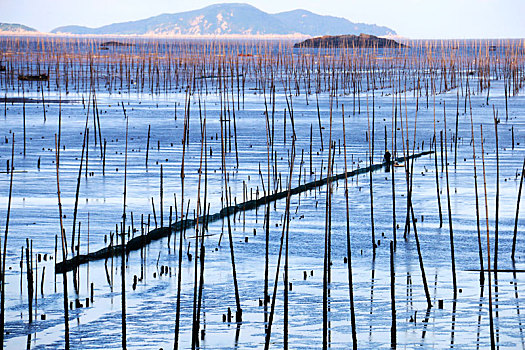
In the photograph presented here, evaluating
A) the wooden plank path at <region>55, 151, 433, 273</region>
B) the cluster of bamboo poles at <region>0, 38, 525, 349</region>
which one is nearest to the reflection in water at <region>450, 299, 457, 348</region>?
the cluster of bamboo poles at <region>0, 38, 525, 349</region>

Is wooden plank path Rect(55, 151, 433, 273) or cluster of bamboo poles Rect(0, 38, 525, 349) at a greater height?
cluster of bamboo poles Rect(0, 38, 525, 349)

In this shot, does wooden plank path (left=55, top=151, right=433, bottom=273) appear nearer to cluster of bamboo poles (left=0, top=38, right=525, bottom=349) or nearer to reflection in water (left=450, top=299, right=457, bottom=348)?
cluster of bamboo poles (left=0, top=38, right=525, bottom=349)

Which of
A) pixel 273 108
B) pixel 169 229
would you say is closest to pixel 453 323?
pixel 273 108

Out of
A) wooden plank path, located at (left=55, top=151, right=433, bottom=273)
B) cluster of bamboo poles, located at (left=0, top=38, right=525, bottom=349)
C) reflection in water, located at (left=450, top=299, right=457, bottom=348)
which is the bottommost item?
reflection in water, located at (left=450, top=299, right=457, bottom=348)

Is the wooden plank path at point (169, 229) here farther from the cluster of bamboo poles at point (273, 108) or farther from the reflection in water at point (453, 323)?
the reflection in water at point (453, 323)

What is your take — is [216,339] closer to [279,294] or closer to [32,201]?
[279,294]

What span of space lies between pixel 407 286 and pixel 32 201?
3.44m

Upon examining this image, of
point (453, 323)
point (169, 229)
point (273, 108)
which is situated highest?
point (273, 108)

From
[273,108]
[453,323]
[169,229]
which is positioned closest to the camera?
[453,323]

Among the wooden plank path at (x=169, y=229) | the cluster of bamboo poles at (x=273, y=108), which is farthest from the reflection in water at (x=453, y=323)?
the wooden plank path at (x=169, y=229)

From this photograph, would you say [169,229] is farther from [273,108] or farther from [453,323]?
[453,323]

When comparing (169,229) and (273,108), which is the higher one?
(273,108)

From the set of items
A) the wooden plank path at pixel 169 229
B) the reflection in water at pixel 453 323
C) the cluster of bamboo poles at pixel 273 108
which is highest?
the cluster of bamboo poles at pixel 273 108

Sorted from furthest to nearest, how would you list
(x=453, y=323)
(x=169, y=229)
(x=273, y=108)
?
(x=169, y=229), (x=273, y=108), (x=453, y=323)
